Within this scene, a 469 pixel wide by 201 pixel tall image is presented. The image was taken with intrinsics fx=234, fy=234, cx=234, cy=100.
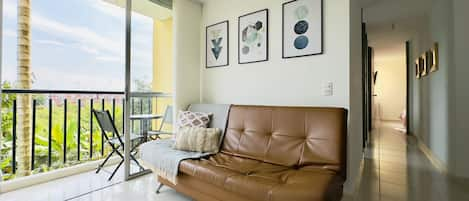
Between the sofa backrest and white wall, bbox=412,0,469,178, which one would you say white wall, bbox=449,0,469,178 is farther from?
the sofa backrest

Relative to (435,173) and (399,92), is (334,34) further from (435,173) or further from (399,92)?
(399,92)

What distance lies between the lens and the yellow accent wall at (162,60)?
3.18 meters

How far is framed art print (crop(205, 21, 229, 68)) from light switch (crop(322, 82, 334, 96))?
1.27m

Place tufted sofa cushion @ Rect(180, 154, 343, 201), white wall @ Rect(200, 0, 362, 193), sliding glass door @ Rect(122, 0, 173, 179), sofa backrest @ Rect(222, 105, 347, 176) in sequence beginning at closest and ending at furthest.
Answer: tufted sofa cushion @ Rect(180, 154, 343, 201), sofa backrest @ Rect(222, 105, 347, 176), white wall @ Rect(200, 0, 362, 193), sliding glass door @ Rect(122, 0, 173, 179)

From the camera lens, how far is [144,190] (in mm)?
2379

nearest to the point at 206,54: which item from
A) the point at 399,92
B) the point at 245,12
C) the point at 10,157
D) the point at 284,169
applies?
the point at 245,12

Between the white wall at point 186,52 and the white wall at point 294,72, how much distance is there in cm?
10

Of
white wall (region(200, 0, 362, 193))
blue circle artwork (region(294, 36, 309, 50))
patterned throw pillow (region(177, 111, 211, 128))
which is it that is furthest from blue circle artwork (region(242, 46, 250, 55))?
patterned throw pillow (region(177, 111, 211, 128))

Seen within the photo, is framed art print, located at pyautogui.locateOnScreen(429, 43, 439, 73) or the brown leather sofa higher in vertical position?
framed art print, located at pyautogui.locateOnScreen(429, 43, 439, 73)

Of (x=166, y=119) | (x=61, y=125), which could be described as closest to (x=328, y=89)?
(x=166, y=119)

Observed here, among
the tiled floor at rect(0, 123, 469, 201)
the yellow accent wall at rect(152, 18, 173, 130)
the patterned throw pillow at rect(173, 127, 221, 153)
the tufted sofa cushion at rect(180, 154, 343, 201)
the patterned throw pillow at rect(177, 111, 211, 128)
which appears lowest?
the tiled floor at rect(0, 123, 469, 201)

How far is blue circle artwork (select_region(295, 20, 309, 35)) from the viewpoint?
2.31 metres

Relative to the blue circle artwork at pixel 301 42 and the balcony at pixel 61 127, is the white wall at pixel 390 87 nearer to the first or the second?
the blue circle artwork at pixel 301 42

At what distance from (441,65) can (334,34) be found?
82.7 inches
